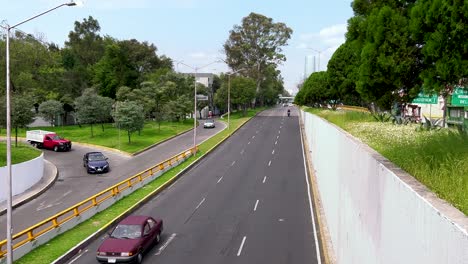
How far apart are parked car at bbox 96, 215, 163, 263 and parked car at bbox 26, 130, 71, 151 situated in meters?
31.8

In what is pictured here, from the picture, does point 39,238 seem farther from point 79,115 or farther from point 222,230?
point 79,115

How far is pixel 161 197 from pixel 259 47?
273ft

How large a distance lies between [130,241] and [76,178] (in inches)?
742

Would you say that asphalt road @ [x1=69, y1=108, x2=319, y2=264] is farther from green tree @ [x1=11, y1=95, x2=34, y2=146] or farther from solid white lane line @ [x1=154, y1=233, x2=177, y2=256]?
green tree @ [x1=11, y1=95, x2=34, y2=146]

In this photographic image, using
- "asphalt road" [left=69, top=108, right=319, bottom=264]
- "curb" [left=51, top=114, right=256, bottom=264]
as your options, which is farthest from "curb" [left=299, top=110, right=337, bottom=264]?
"curb" [left=51, top=114, right=256, bottom=264]

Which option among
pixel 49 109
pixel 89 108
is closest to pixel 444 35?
pixel 89 108

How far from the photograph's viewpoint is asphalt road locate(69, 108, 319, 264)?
18.2 m

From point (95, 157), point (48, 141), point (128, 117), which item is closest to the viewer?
point (95, 157)

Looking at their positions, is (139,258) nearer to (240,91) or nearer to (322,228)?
(322,228)

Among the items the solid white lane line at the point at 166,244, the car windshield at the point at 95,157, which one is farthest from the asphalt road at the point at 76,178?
the solid white lane line at the point at 166,244

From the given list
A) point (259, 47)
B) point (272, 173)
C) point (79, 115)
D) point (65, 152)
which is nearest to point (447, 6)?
point (272, 173)

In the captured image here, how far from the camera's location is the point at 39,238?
1878cm

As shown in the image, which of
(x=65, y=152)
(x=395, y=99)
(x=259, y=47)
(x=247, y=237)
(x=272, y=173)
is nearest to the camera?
(x=395, y=99)

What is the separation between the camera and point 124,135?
60.0m
